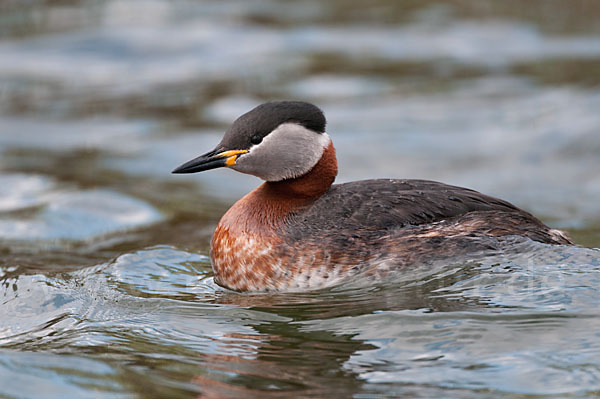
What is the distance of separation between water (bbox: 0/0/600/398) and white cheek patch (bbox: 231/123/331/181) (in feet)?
3.29

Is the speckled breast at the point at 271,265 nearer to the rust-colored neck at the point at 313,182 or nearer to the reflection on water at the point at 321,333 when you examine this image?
the reflection on water at the point at 321,333

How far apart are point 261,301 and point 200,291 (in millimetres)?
657

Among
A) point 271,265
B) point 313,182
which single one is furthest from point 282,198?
point 271,265

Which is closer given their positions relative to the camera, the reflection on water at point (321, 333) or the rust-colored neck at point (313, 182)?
the reflection on water at point (321, 333)

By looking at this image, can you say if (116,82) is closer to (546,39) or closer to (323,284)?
(546,39)

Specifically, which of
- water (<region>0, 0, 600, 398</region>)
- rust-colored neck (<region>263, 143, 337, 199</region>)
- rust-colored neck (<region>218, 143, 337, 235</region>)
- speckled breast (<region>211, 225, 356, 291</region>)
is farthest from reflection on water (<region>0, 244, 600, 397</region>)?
rust-colored neck (<region>263, 143, 337, 199</region>)

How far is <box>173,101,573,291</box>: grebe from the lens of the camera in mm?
6465

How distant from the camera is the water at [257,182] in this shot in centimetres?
518

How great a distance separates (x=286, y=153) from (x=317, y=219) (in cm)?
57

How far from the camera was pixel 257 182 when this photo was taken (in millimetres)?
11805

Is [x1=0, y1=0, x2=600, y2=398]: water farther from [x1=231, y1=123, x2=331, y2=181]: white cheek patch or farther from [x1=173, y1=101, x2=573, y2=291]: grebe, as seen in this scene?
[x1=231, y1=123, x2=331, y2=181]: white cheek patch

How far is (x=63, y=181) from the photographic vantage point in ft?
37.6

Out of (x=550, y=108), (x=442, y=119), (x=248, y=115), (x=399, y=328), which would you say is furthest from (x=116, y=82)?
(x=399, y=328)

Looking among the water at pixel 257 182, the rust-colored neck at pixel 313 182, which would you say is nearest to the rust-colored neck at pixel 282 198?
the rust-colored neck at pixel 313 182
